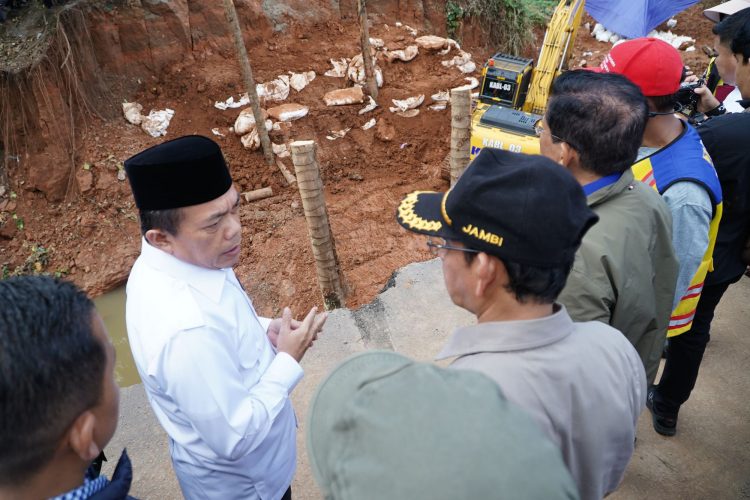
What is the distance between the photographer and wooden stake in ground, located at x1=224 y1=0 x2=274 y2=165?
20.8ft

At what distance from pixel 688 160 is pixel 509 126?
2.95 meters

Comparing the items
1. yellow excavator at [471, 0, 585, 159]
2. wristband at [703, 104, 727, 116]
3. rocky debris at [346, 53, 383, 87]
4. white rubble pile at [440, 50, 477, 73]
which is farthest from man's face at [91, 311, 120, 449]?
white rubble pile at [440, 50, 477, 73]

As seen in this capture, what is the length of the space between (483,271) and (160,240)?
1.22 meters

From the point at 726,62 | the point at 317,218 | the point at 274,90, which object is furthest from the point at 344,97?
the point at 726,62

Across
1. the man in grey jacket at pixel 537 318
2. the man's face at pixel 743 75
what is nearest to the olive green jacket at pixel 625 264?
the man in grey jacket at pixel 537 318

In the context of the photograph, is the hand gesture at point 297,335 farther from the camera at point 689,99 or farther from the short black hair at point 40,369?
the camera at point 689,99

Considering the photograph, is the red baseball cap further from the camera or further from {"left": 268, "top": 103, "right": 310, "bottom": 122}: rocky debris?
{"left": 268, "top": 103, "right": 310, "bottom": 122}: rocky debris

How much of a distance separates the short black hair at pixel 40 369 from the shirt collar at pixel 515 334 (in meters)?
0.85

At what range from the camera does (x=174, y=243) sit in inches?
69.4

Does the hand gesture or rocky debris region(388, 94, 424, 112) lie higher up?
the hand gesture

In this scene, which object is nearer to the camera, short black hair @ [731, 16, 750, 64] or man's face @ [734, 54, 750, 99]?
short black hair @ [731, 16, 750, 64]

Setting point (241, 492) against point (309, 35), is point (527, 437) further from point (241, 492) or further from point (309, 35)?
point (309, 35)

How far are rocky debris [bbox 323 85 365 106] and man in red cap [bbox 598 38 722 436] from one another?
268 inches

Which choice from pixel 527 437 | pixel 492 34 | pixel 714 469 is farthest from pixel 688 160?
pixel 492 34
